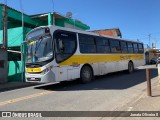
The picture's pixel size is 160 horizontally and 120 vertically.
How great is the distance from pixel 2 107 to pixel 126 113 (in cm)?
417

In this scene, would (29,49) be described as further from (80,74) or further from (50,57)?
(80,74)

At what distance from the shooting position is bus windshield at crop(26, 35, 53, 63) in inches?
447

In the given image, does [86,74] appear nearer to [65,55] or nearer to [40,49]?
[65,55]

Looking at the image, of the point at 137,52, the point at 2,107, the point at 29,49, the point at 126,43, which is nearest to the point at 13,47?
the point at 29,49

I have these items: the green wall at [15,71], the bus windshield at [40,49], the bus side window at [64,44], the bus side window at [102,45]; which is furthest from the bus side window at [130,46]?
the bus windshield at [40,49]

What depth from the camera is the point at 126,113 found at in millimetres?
6336

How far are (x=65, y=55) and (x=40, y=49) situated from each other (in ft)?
4.46

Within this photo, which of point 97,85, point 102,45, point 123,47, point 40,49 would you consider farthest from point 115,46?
point 40,49

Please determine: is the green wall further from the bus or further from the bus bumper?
the bus bumper

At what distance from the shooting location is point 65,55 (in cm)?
1209

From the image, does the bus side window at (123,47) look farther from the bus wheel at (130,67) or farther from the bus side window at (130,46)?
the bus wheel at (130,67)

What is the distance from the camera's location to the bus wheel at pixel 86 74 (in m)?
13.4

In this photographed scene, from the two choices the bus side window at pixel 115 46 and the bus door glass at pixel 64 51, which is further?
the bus side window at pixel 115 46

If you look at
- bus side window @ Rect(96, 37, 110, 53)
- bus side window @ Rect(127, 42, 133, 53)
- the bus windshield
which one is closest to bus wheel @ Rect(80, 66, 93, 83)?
bus side window @ Rect(96, 37, 110, 53)
